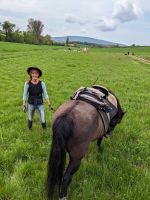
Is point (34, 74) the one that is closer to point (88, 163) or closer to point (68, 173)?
point (88, 163)

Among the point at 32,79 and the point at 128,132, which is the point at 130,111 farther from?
the point at 32,79

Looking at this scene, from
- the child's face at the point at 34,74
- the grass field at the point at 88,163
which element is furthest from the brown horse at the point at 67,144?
the child's face at the point at 34,74

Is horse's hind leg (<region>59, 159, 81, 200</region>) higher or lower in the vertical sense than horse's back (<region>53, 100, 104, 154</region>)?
lower

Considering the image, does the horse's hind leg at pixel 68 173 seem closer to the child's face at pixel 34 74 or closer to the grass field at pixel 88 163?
the grass field at pixel 88 163

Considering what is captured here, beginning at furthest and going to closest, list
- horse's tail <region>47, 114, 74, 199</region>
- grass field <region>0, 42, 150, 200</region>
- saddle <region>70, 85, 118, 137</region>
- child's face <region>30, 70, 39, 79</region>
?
child's face <region>30, 70, 39, 79</region> < saddle <region>70, 85, 118, 137</region> < grass field <region>0, 42, 150, 200</region> < horse's tail <region>47, 114, 74, 199</region>

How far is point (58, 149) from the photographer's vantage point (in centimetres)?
400

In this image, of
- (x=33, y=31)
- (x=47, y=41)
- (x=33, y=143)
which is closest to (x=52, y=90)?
(x=33, y=143)

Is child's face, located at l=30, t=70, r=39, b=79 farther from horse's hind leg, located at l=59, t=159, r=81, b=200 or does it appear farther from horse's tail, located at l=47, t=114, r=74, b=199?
horse's hind leg, located at l=59, t=159, r=81, b=200

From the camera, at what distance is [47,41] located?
115 m

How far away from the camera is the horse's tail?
3.99 metres

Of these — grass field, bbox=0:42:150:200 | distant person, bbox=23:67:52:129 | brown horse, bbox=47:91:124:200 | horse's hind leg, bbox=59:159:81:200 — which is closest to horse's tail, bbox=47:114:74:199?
brown horse, bbox=47:91:124:200

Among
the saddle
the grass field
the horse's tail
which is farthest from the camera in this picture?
the saddle

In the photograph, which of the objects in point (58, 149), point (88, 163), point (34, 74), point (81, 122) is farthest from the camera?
point (34, 74)

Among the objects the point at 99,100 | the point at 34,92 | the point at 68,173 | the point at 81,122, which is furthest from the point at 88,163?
the point at 34,92
